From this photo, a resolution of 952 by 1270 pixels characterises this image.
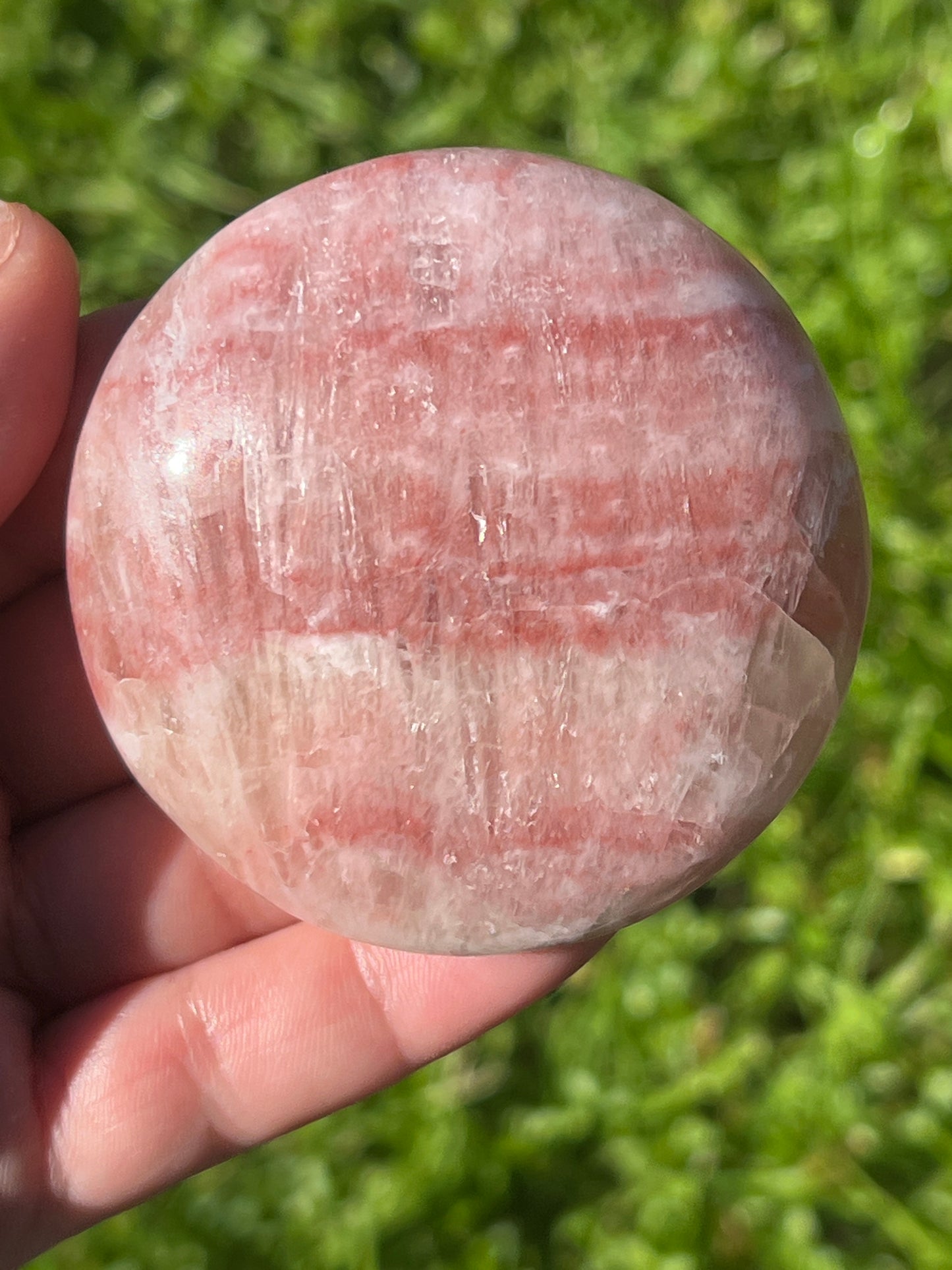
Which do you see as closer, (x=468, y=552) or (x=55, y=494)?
(x=468, y=552)

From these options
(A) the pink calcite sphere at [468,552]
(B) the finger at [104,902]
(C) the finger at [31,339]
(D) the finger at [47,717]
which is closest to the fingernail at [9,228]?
(C) the finger at [31,339]

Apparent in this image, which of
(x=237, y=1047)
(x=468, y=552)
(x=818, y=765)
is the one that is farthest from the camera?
(x=818, y=765)

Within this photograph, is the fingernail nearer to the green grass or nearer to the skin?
the skin

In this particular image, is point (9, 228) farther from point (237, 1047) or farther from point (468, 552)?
point (237, 1047)

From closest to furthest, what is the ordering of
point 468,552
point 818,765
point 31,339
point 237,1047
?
point 468,552, point 31,339, point 237,1047, point 818,765

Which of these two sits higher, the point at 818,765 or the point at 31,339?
the point at 31,339

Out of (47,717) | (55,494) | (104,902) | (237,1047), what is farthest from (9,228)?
(237,1047)

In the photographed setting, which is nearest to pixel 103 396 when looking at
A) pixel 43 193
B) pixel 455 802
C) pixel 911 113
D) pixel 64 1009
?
pixel 455 802
